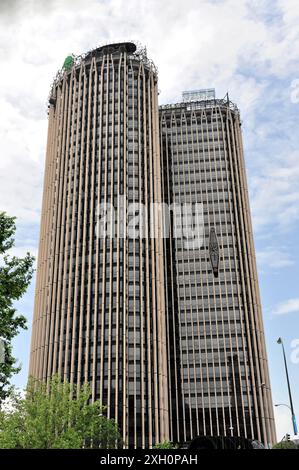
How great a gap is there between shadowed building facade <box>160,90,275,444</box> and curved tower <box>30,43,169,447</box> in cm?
1287

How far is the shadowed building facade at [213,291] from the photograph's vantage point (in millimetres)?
117750

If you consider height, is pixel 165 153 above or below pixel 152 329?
above

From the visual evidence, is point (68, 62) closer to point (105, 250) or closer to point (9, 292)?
point (105, 250)

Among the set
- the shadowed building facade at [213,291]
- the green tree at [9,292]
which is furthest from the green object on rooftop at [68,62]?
the green tree at [9,292]

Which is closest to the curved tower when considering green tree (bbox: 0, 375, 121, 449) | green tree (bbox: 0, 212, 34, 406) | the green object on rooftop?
the green object on rooftop

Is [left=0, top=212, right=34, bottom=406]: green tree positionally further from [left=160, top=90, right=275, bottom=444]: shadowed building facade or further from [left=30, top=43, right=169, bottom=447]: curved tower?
[left=160, top=90, right=275, bottom=444]: shadowed building facade

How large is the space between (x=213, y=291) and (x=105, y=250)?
32329 millimetres

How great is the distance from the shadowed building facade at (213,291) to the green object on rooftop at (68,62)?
31.7 meters

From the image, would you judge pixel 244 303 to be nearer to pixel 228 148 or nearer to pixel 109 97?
pixel 228 148

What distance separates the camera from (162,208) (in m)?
136

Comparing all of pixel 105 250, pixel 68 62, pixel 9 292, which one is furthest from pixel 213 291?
pixel 9 292

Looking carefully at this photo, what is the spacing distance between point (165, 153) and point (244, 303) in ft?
168
